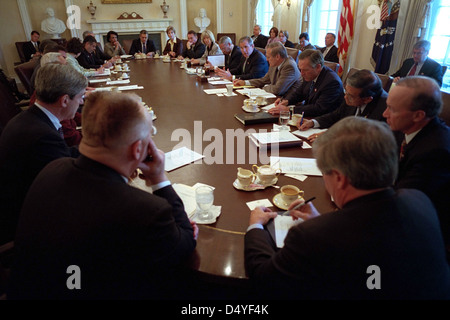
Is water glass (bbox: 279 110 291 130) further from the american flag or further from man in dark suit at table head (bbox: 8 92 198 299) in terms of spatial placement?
the american flag

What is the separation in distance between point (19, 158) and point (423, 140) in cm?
199

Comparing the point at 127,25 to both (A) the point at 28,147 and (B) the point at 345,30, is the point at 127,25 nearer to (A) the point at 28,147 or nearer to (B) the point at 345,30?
(B) the point at 345,30

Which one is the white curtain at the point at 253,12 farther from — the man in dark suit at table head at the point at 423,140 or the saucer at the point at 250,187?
the saucer at the point at 250,187

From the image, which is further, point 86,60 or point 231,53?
point 86,60

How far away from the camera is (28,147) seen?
56.2 inches

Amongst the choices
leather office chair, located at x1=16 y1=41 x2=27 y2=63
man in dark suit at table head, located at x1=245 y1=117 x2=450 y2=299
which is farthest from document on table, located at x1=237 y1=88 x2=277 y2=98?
leather office chair, located at x1=16 y1=41 x2=27 y2=63

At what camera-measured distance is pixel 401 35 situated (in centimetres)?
464

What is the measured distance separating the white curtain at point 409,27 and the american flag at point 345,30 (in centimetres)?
96

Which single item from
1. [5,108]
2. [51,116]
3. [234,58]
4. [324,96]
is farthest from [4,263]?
[234,58]

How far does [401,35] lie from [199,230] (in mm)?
5156

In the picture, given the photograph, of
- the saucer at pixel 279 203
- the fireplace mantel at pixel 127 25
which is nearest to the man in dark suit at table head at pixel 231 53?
the saucer at pixel 279 203

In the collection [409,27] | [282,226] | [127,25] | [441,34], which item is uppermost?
[127,25]
